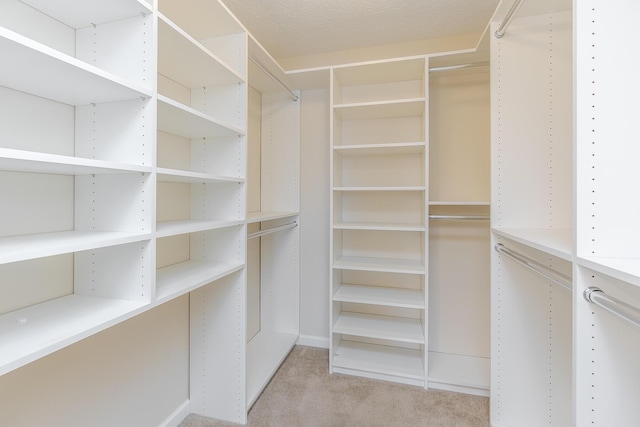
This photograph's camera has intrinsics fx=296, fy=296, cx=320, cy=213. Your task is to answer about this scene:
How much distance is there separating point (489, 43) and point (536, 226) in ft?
3.68

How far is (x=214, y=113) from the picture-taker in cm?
170

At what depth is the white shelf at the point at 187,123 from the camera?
117 cm

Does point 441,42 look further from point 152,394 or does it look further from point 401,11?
point 152,394

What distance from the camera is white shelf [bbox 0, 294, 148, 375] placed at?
70 centimetres

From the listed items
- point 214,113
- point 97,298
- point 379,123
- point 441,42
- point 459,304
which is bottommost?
point 459,304

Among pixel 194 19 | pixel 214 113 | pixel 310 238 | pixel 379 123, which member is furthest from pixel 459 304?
pixel 194 19

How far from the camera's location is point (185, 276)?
1.40m

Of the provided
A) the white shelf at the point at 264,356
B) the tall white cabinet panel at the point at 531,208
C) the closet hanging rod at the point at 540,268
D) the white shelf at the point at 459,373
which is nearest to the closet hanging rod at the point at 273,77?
the tall white cabinet panel at the point at 531,208

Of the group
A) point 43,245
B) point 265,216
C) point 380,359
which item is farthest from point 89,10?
point 380,359

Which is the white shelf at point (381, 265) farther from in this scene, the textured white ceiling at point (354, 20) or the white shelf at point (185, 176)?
the textured white ceiling at point (354, 20)

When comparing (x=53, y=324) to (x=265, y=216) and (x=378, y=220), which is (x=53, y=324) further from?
(x=378, y=220)

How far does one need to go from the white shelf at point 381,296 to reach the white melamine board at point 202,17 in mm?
1829

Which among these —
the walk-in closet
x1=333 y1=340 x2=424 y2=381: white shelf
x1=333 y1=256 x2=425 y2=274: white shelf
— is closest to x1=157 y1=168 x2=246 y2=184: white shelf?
the walk-in closet

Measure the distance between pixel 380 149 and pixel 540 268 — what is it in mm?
1301
